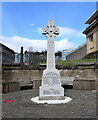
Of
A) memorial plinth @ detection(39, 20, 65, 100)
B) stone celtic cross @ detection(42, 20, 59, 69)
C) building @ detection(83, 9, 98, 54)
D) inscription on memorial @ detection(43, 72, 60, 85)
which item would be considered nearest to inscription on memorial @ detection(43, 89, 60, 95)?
memorial plinth @ detection(39, 20, 65, 100)

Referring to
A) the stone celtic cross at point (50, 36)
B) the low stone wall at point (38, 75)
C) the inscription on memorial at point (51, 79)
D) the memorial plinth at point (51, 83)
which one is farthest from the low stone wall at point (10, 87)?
the stone celtic cross at point (50, 36)

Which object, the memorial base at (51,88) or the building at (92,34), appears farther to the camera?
the building at (92,34)

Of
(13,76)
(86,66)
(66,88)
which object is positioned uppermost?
(86,66)

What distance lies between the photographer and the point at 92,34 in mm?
23281

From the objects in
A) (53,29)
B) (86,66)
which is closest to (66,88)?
(86,66)

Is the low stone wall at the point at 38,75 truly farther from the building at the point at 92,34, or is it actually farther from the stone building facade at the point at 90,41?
the building at the point at 92,34

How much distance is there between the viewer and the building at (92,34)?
70.2 ft

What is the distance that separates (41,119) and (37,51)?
32.4 ft

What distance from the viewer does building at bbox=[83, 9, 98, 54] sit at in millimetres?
21406

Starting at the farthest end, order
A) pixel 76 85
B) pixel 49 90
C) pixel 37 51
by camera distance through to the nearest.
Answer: pixel 37 51 < pixel 76 85 < pixel 49 90

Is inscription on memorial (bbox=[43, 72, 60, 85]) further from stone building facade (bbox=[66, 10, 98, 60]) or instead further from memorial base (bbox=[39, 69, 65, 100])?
stone building facade (bbox=[66, 10, 98, 60])

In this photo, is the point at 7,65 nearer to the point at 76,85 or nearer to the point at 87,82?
the point at 76,85

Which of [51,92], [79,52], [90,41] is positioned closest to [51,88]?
[51,92]

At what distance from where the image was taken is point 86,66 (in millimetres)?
10578
